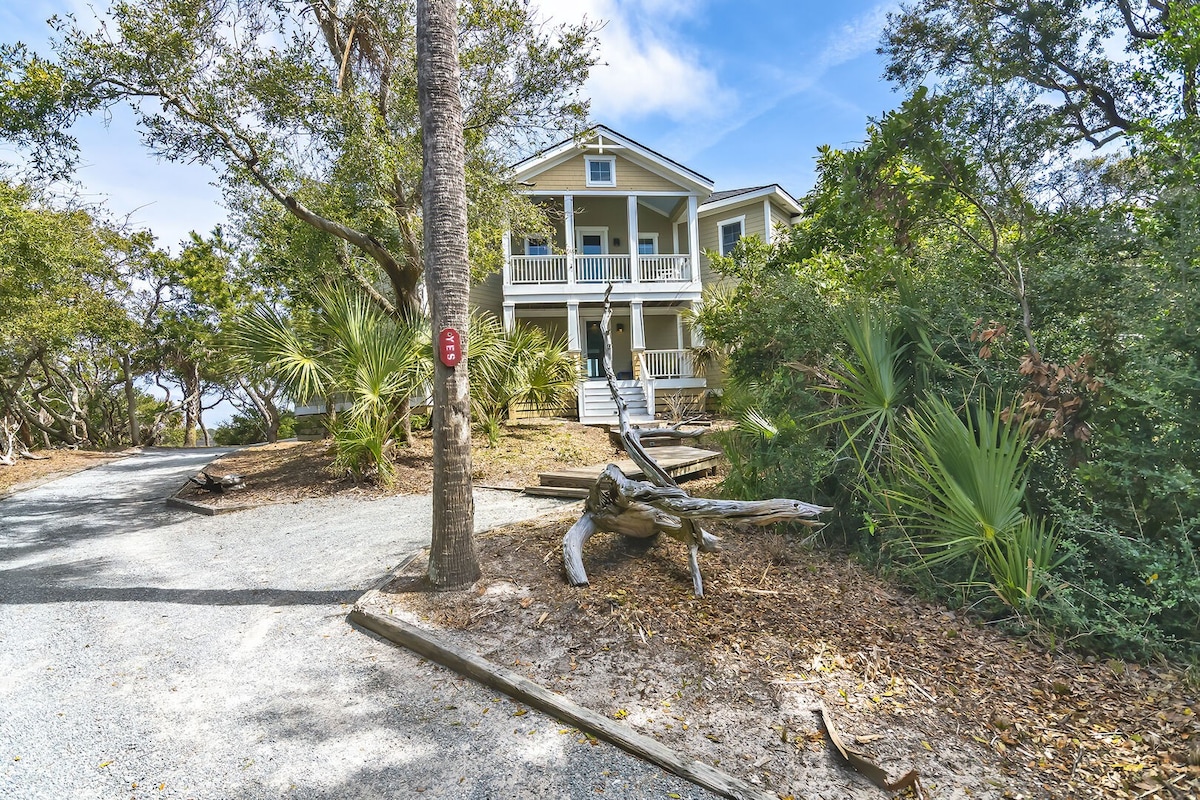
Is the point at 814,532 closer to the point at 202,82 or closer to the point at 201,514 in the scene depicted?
the point at 201,514

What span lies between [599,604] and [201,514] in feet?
21.7

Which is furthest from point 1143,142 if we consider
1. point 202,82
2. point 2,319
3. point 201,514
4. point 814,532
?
point 2,319

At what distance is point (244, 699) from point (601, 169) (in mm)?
16949

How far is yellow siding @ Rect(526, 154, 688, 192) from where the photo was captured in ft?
56.1

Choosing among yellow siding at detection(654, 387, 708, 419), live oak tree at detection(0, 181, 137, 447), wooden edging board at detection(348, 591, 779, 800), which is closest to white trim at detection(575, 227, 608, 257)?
yellow siding at detection(654, 387, 708, 419)

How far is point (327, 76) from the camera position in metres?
8.16

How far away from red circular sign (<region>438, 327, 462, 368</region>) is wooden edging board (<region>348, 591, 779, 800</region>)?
176 centimetres

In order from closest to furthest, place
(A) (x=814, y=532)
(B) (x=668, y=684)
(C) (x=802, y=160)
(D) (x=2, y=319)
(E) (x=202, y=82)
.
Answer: (B) (x=668, y=684), (A) (x=814, y=532), (C) (x=802, y=160), (E) (x=202, y=82), (D) (x=2, y=319)

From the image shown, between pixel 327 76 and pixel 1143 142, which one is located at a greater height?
pixel 327 76

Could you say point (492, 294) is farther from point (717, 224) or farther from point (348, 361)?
point (348, 361)

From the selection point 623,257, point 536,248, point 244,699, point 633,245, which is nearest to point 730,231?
point 633,245

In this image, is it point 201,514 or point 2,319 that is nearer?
point 201,514

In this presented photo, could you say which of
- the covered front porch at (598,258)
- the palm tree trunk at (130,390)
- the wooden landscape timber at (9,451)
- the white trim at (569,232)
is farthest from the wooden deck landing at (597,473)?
the palm tree trunk at (130,390)

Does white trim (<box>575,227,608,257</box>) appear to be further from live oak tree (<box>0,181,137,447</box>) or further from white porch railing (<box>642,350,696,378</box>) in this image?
live oak tree (<box>0,181,137,447</box>)
